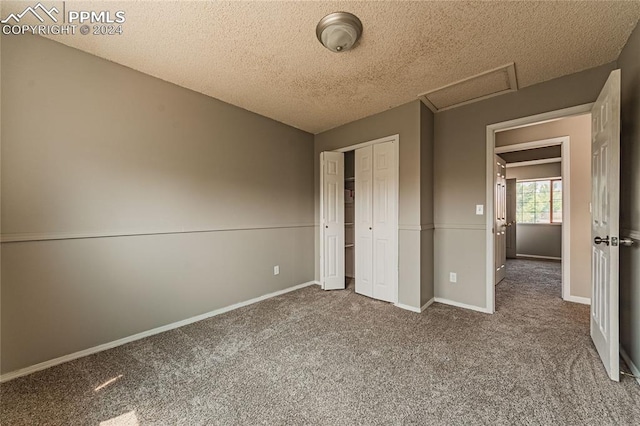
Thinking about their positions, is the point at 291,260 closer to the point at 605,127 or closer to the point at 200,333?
the point at 200,333

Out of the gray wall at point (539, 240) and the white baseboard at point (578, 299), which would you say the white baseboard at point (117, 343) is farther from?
the gray wall at point (539, 240)

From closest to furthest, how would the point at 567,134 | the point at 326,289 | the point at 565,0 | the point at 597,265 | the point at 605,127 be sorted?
the point at 565,0 < the point at 605,127 < the point at 597,265 < the point at 567,134 < the point at 326,289

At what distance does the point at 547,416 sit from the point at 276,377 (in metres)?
1.57

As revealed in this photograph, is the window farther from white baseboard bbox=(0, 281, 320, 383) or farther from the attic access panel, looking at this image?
white baseboard bbox=(0, 281, 320, 383)

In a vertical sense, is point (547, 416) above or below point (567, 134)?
below

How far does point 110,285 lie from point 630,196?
406 cm

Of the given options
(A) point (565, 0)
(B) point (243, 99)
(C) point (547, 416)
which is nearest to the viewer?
(C) point (547, 416)

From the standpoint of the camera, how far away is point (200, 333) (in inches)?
93.8

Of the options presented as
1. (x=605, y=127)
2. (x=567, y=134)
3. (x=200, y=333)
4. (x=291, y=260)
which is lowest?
(x=200, y=333)

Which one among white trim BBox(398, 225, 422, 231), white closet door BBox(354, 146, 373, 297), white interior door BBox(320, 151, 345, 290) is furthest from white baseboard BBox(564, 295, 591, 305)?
white interior door BBox(320, 151, 345, 290)

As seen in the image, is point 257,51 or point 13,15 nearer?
point 13,15

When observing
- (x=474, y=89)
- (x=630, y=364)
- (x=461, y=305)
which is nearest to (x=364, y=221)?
(x=461, y=305)

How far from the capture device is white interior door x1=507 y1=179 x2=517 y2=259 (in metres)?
5.90

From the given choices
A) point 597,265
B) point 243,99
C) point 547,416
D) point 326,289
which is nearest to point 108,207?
point 243,99
